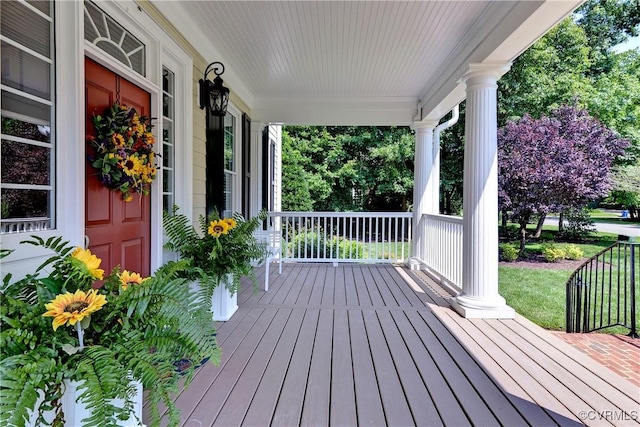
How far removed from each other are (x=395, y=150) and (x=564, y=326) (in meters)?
8.50

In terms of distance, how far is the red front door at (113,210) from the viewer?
2074 millimetres

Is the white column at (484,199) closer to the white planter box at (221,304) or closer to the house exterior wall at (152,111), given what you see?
the white planter box at (221,304)

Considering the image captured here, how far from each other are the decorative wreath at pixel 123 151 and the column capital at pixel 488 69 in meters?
2.84

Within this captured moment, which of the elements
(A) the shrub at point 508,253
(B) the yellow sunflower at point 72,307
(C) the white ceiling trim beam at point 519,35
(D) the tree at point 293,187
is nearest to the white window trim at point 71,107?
(B) the yellow sunflower at point 72,307

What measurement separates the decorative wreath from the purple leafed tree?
24.1ft

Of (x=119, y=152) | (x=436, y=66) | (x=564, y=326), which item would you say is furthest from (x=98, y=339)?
(x=564, y=326)

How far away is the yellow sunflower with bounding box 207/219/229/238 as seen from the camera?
2.73m

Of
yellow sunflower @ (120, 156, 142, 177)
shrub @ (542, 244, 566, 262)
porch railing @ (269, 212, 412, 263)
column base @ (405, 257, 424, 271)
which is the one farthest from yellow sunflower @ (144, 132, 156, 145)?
shrub @ (542, 244, 566, 262)

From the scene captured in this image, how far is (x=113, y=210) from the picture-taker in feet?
7.54

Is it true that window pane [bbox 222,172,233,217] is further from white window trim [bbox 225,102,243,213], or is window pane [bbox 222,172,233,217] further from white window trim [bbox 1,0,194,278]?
white window trim [bbox 1,0,194,278]

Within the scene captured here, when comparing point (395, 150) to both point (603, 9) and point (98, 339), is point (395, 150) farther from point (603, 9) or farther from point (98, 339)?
point (98, 339)

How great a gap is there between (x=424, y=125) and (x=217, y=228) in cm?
397

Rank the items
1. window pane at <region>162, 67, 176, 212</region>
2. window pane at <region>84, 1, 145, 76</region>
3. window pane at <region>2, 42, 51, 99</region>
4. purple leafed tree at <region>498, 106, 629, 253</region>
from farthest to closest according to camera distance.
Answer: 1. purple leafed tree at <region>498, 106, 629, 253</region>
2. window pane at <region>162, 67, 176, 212</region>
3. window pane at <region>84, 1, 145, 76</region>
4. window pane at <region>2, 42, 51, 99</region>

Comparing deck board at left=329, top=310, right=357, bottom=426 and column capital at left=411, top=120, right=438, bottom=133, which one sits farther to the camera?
column capital at left=411, top=120, right=438, bottom=133
